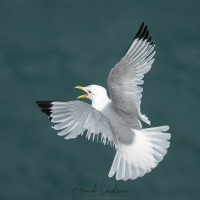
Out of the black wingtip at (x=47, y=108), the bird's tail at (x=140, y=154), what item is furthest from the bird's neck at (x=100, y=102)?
the black wingtip at (x=47, y=108)

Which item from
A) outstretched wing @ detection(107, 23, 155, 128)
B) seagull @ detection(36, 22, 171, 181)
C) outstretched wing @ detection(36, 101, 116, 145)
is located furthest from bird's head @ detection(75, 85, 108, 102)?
outstretched wing @ detection(36, 101, 116, 145)

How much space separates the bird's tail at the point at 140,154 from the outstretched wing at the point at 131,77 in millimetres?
270

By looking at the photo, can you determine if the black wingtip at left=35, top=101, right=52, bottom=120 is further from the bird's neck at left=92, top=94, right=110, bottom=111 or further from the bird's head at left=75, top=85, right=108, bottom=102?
the bird's head at left=75, top=85, right=108, bottom=102

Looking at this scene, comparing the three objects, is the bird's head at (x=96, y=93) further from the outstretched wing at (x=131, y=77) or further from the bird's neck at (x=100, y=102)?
the outstretched wing at (x=131, y=77)

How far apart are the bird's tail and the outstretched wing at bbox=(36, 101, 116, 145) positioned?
87 cm

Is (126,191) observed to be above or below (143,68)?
below

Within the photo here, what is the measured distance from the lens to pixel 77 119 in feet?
27.0

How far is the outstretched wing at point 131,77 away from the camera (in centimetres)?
895

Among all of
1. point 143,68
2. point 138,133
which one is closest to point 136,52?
point 143,68

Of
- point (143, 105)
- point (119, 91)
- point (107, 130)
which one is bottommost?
point (107, 130)

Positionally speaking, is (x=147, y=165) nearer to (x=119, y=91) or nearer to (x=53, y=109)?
(x=119, y=91)

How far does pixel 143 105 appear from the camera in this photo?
11633 millimetres

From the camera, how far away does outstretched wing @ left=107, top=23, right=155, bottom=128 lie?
352 inches

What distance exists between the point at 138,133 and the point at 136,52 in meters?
0.92
